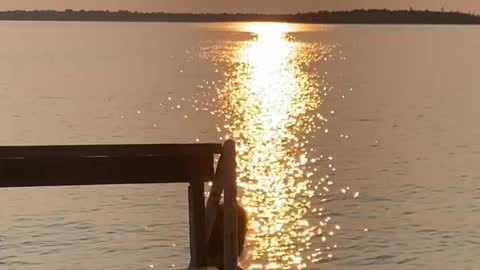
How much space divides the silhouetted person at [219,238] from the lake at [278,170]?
16.4 ft

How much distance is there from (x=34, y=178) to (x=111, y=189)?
29.2ft

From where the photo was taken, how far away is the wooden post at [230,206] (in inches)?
142

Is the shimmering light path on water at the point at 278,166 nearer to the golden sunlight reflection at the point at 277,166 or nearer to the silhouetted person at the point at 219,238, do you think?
the golden sunlight reflection at the point at 277,166

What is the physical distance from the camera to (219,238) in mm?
3932

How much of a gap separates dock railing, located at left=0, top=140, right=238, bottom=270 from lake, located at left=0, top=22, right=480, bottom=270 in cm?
524

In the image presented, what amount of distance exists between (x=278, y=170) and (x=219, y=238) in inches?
450

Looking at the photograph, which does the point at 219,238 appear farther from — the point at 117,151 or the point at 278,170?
the point at 278,170

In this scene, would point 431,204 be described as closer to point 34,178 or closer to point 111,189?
point 111,189

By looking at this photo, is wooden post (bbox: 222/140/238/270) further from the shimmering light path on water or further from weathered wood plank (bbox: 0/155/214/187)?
the shimmering light path on water

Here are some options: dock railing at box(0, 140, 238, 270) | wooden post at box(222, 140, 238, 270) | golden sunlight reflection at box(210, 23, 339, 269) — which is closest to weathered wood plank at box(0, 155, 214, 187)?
dock railing at box(0, 140, 238, 270)

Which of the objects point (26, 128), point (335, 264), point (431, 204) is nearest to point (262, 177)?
point (431, 204)

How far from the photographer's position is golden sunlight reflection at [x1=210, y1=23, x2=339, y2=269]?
10.3 m

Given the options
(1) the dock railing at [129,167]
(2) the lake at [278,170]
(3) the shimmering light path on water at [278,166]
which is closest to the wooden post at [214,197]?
(1) the dock railing at [129,167]

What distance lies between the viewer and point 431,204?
12547mm
